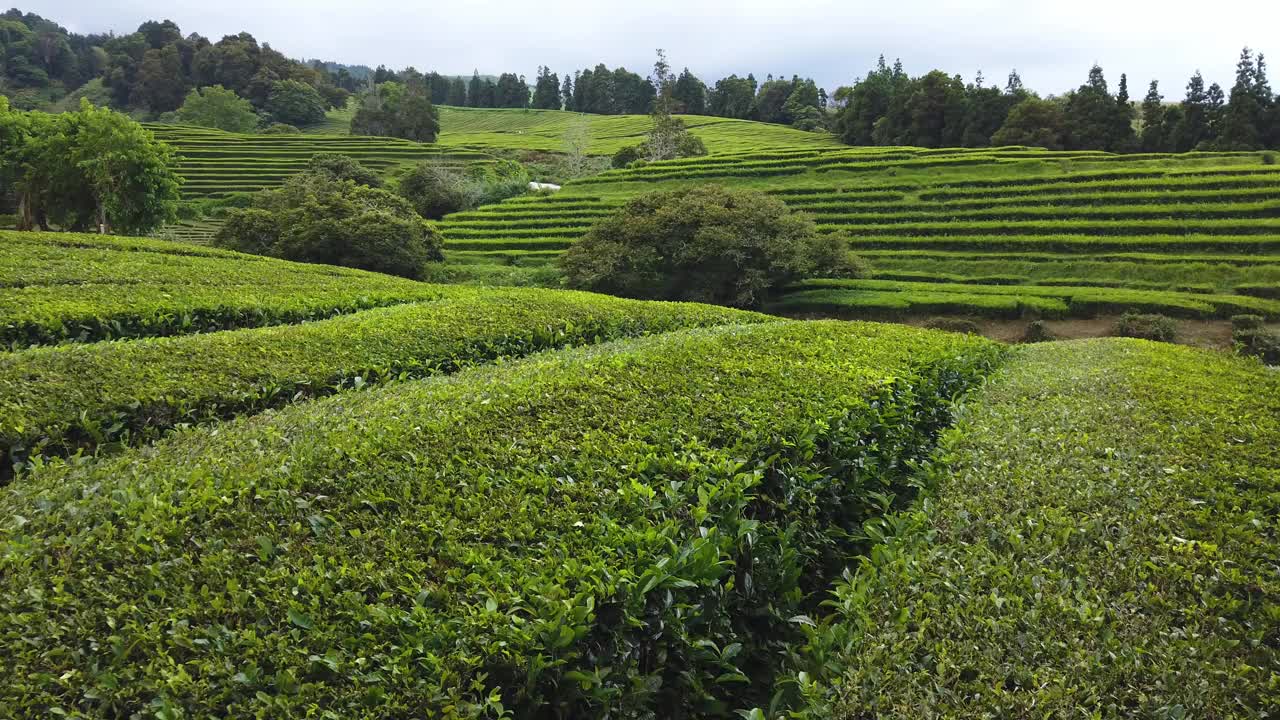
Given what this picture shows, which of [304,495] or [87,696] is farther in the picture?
[304,495]

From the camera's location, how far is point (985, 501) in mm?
4641

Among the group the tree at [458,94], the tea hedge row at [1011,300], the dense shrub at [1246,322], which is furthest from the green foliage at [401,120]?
the dense shrub at [1246,322]

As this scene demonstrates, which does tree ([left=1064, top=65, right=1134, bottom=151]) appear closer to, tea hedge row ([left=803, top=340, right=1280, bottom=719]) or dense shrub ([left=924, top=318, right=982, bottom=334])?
dense shrub ([left=924, top=318, right=982, bottom=334])

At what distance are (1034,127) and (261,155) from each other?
71.0 m

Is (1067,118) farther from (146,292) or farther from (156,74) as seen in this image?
(156,74)

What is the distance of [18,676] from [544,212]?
1731 inches

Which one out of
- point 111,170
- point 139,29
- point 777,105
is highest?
point 139,29

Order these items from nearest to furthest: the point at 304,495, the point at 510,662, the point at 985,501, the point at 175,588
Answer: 1. the point at 510,662
2. the point at 175,588
3. the point at 304,495
4. the point at 985,501

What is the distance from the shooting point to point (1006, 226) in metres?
35.3

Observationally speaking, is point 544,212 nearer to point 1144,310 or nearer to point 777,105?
point 1144,310


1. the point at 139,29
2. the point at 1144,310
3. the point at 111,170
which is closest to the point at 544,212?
the point at 111,170

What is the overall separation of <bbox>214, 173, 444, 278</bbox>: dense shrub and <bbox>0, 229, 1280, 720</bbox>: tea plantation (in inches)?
943

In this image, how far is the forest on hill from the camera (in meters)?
57.3

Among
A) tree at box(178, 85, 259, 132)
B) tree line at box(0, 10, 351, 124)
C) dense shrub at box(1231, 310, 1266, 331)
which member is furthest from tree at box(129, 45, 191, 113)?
dense shrub at box(1231, 310, 1266, 331)
